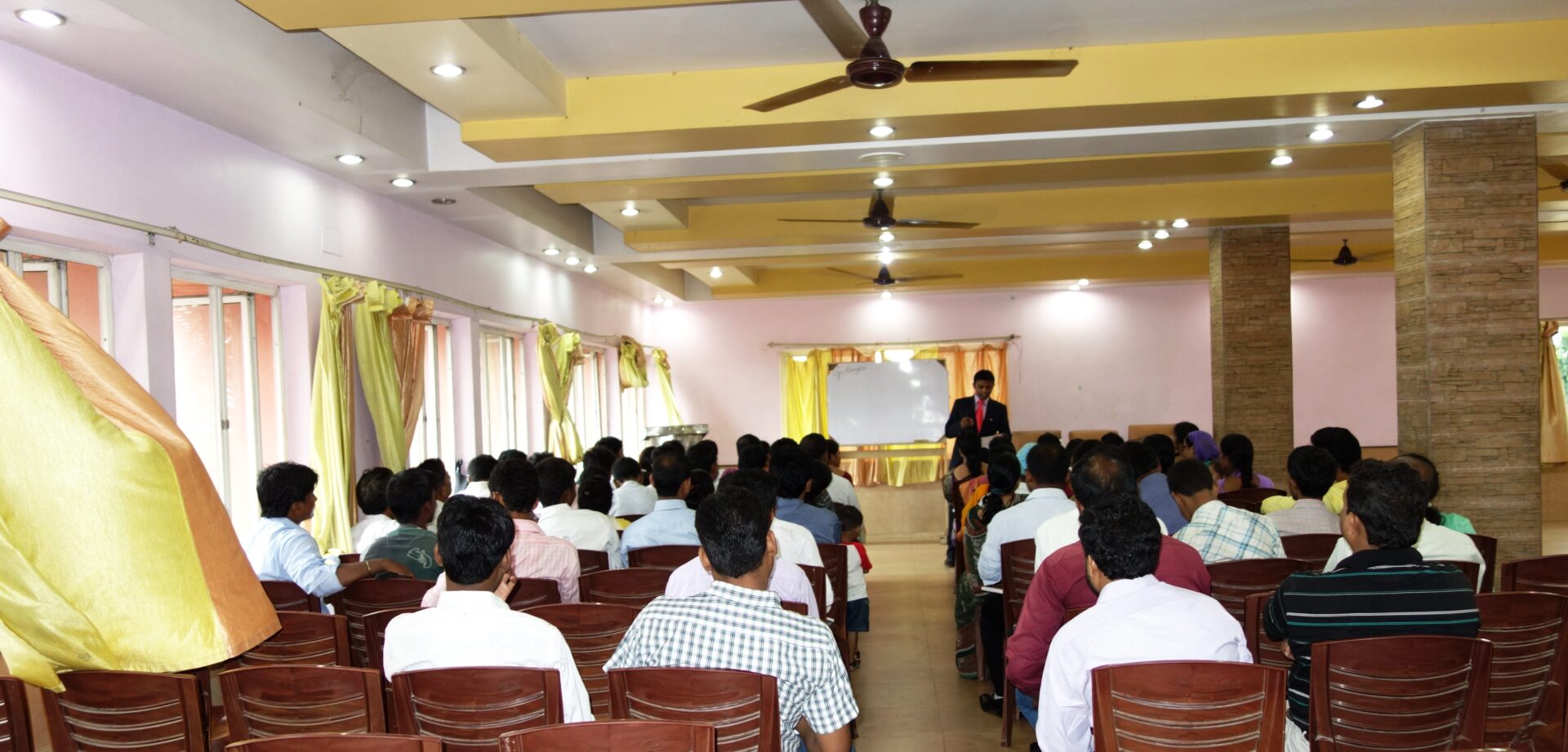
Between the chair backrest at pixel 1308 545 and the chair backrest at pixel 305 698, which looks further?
the chair backrest at pixel 1308 545

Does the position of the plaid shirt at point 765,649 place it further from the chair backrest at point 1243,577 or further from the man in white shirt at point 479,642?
the chair backrest at point 1243,577

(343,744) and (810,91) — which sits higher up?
(810,91)

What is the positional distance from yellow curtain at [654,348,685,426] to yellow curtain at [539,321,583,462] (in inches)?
120

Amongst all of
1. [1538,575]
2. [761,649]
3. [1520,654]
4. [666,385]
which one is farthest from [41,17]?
[666,385]

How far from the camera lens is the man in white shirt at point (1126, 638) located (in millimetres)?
2236

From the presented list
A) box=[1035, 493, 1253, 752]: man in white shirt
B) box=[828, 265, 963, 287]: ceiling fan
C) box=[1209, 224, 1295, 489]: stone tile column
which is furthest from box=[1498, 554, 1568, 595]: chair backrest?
box=[828, 265, 963, 287]: ceiling fan

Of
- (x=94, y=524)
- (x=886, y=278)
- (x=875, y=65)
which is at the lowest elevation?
(x=94, y=524)

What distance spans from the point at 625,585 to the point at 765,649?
5.01 feet

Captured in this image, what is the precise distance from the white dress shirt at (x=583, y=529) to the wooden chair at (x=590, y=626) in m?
1.74

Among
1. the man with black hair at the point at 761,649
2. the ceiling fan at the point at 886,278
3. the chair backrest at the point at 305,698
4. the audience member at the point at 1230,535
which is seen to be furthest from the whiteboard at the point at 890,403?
the chair backrest at the point at 305,698

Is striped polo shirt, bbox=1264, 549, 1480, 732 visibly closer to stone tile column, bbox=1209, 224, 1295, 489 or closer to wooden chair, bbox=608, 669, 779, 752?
wooden chair, bbox=608, 669, 779, 752

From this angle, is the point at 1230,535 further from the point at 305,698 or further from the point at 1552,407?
the point at 1552,407

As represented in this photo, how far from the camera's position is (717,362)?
45.1 ft

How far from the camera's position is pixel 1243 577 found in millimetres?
3555
